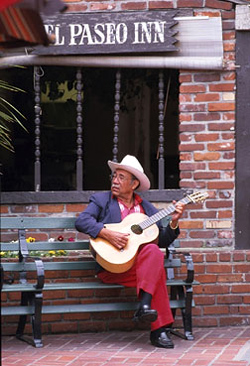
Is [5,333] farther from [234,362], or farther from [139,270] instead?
[234,362]

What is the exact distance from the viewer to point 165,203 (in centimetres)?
731

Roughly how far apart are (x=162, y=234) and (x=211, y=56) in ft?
5.75

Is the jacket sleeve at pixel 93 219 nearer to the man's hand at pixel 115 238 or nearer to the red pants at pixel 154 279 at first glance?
the man's hand at pixel 115 238

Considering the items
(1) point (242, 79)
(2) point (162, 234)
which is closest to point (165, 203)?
(2) point (162, 234)

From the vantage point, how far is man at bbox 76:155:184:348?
6.12 meters

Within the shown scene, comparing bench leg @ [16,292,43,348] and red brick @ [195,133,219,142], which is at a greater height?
red brick @ [195,133,219,142]

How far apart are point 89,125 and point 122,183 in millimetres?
4660

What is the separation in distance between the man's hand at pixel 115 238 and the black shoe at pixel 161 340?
72 cm

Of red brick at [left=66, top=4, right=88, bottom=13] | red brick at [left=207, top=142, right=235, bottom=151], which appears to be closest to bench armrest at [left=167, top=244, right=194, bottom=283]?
red brick at [left=207, top=142, right=235, bottom=151]

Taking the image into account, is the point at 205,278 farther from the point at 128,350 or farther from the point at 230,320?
the point at 128,350

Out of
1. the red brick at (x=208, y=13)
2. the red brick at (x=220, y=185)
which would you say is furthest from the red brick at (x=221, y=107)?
→ the red brick at (x=208, y=13)

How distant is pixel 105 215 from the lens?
6508 mm

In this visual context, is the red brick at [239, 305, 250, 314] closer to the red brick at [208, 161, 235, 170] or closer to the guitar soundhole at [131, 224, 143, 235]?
the red brick at [208, 161, 235, 170]

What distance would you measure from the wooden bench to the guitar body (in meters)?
0.26
